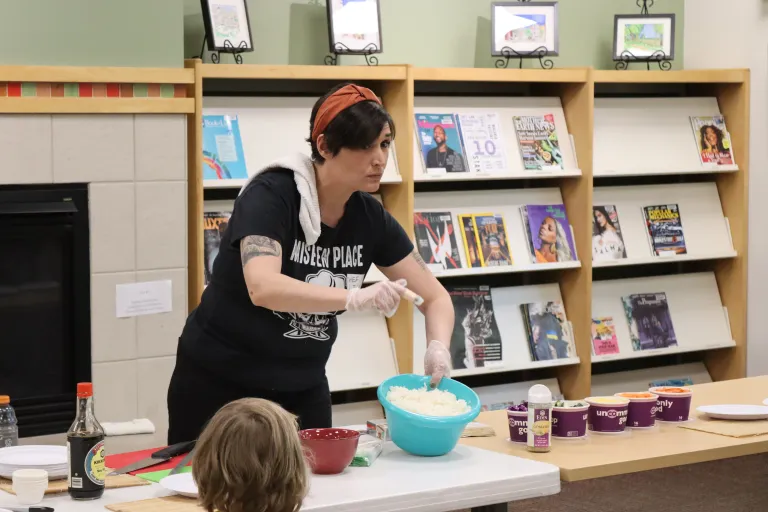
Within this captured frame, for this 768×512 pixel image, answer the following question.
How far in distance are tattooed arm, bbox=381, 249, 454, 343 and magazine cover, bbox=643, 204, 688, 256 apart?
2809mm

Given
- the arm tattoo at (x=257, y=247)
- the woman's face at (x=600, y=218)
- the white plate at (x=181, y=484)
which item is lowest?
the white plate at (x=181, y=484)

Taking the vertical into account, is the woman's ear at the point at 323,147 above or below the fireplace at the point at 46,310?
above

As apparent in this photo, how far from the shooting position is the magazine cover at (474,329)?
4.84m

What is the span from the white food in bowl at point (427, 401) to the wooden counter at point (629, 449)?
18 centimetres

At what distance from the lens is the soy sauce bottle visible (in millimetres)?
2012

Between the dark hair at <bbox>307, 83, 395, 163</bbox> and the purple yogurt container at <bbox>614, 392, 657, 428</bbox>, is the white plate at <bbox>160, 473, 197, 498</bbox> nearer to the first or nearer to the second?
the dark hair at <bbox>307, 83, 395, 163</bbox>

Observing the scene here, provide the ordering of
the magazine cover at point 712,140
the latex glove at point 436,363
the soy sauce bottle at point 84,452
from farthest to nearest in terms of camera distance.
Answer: the magazine cover at point 712,140
the latex glove at point 436,363
the soy sauce bottle at point 84,452

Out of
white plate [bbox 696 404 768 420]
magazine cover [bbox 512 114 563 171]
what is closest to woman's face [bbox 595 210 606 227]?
magazine cover [bbox 512 114 563 171]

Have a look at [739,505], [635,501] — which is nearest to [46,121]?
[635,501]

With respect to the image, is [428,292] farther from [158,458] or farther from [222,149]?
[222,149]

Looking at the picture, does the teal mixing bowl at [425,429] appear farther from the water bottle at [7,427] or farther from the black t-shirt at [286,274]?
the water bottle at [7,427]

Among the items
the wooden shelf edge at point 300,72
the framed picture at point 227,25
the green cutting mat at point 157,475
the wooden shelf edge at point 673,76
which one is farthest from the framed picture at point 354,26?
the green cutting mat at point 157,475

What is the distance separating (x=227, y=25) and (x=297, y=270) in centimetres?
199

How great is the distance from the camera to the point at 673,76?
5.21 metres
